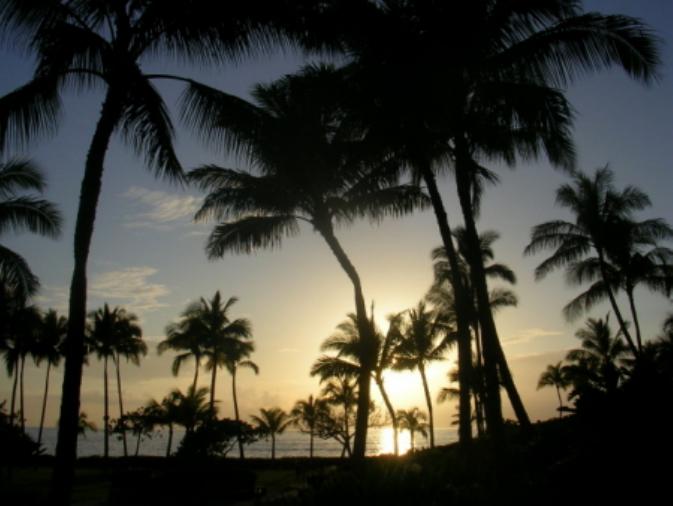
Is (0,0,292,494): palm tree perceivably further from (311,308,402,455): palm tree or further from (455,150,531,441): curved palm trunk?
(311,308,402,455): palm tree

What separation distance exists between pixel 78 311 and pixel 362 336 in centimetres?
907

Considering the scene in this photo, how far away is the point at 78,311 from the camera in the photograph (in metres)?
6.14

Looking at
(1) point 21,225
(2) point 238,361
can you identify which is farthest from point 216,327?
(1) point 21,225

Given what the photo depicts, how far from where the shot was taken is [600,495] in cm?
692

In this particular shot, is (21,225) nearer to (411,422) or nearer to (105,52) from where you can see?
(105,52)

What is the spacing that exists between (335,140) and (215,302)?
2571 cm

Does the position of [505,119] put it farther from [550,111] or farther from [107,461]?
[107,461]

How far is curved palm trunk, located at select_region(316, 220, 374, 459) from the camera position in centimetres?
1347

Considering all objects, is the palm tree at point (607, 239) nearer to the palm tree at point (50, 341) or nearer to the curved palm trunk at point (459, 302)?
the curved palm trunk at point (459, 302)

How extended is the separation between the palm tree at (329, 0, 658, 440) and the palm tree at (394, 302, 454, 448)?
1942 centimetres

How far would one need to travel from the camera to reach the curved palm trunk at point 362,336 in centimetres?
1347

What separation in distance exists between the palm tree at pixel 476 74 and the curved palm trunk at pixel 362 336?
9.26 ft

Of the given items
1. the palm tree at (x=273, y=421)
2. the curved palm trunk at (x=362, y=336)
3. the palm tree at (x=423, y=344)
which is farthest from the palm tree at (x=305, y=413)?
the curved palm trunk at (x=362, y=336)

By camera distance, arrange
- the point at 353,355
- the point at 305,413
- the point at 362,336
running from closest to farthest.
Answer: the point at 362,336, the point at 353,355, the point at 305,413
